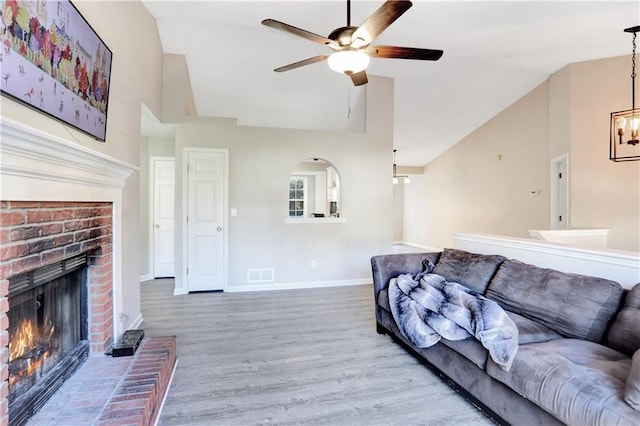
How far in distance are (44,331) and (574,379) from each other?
8.81 feet

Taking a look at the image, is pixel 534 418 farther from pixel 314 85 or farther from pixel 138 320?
pixel 314 85

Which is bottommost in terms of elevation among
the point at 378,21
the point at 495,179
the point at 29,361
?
the point at 29,361

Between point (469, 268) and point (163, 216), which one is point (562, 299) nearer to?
point (469, 268)

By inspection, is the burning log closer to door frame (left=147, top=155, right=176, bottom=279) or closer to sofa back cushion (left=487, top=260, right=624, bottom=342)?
sofa back cushion (left=487, top=260, right=624, bottom=342)

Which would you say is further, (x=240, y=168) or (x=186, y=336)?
(x=240, y=168)

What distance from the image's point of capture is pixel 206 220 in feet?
14.4

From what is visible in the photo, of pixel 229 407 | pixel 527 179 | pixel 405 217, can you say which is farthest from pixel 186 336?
pixel 405 217

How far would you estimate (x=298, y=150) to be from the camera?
183 inches

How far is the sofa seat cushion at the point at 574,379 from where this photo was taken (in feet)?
4.10

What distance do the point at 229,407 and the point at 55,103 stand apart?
202cm

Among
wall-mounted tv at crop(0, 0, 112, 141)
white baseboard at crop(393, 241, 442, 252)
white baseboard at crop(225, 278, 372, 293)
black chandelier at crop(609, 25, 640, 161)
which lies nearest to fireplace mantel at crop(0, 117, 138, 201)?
wall-mounted tv at crop(0, 0, 112, 141)

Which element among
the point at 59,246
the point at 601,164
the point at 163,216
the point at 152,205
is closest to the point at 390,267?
the point at 59,246

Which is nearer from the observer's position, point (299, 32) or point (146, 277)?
point (299, 32)

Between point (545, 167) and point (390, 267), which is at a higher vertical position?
point (545, 167)
